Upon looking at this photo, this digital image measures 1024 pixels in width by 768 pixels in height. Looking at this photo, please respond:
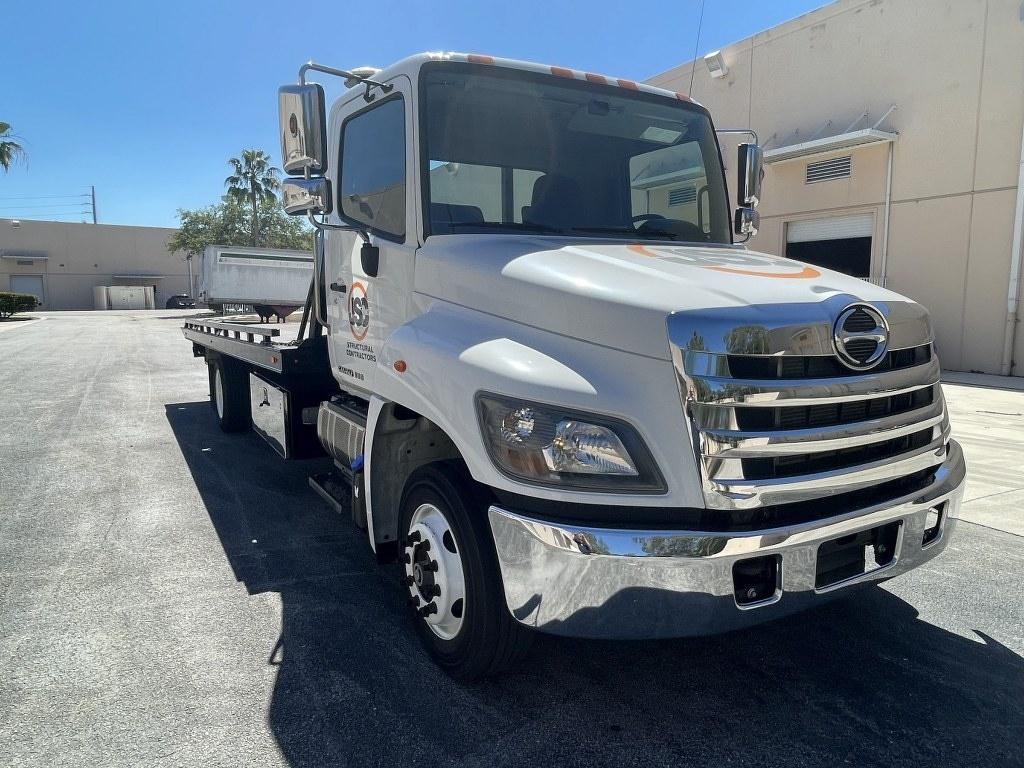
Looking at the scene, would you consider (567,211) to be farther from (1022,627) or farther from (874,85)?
(874,85)

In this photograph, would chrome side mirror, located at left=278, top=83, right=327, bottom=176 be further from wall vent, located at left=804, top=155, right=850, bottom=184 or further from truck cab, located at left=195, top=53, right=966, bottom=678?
wall vent, located at left=804, top=155, right=850, bottom=184

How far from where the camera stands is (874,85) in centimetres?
1452

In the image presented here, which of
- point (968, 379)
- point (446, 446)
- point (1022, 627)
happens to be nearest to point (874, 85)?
point (968, 379)

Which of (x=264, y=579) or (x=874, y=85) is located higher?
(x=874, y=85)

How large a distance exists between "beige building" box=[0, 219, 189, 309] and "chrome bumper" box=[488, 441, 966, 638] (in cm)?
6162

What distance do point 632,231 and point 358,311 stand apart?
1.49 m

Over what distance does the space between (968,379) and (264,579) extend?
42.1 ft

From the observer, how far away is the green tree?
48.8 meters

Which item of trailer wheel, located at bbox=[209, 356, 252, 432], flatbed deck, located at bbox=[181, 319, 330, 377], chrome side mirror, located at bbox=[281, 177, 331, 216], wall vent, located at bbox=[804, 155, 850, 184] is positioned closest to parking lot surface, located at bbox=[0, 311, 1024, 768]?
flatbed deck, located at bbox=[181, 319, 330, 377]

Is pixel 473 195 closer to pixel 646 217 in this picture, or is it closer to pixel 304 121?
pixel 304 121

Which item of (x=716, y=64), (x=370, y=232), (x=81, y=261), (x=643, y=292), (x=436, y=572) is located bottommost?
(x=436, y=572)

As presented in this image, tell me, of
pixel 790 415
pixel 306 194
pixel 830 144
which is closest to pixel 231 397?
pixel 306 194

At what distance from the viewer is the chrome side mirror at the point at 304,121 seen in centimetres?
324

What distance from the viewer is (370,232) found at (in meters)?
3.64
